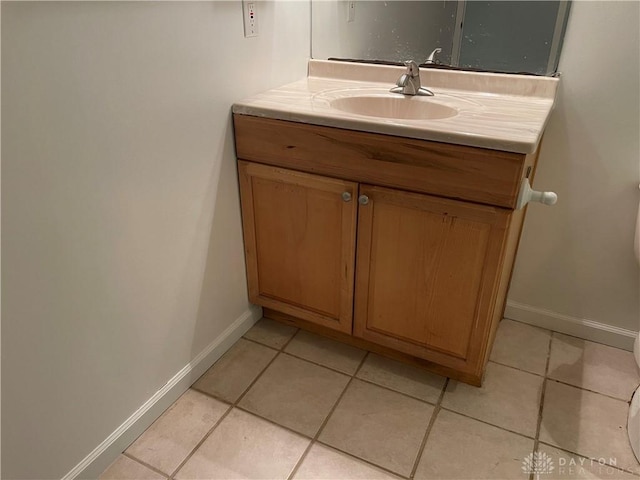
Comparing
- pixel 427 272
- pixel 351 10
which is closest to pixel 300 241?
pixel 427 272

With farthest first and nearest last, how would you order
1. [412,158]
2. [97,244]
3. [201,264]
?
[201,264], [412,158], [97,244]

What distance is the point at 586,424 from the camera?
1429mm

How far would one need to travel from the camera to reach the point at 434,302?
1.42 metres

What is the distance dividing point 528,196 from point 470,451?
0.74m

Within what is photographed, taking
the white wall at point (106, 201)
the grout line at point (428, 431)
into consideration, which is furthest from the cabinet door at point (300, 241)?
the grout line at point (428, 431)

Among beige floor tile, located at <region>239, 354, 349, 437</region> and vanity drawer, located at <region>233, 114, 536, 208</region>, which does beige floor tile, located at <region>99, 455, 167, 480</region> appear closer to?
beige floor tile, located at <region>239, 354, 349, 437</region>

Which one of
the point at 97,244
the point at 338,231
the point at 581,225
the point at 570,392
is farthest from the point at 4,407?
the point at 581,225

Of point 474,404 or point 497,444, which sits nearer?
point 497,444

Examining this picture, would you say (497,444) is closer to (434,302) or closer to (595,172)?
(434,302)

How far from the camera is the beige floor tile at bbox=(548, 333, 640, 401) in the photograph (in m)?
1.56

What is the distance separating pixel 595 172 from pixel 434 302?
0.70 meters

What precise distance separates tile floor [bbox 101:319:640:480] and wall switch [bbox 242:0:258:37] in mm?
1067

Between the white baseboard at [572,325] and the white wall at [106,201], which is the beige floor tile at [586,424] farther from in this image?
the white wall at [106,201]

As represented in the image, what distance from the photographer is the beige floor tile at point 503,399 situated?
1439mm
